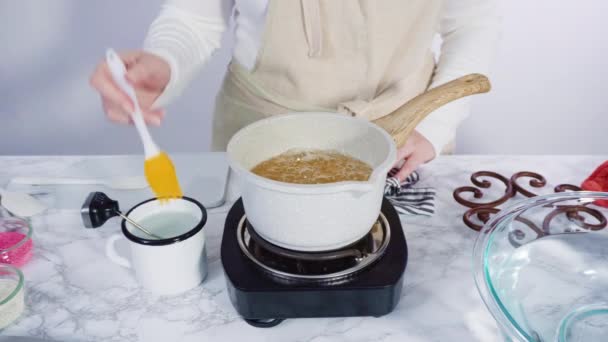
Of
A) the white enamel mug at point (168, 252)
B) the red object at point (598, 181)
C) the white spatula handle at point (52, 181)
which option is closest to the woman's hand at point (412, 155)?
the red object at point (598, 181)

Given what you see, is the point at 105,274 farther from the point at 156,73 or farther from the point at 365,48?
the point at 365,48

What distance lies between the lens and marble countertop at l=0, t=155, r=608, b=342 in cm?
65

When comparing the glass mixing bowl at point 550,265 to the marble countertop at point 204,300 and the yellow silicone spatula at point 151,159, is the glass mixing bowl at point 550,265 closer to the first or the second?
the marble countertop at point 204,300

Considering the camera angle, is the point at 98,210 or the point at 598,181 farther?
Answer: the point at 598,181

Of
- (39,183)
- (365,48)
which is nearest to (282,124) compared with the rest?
(365,48)

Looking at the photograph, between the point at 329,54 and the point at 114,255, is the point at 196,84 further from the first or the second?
the point at 114,255

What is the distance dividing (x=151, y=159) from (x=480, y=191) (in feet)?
1.76

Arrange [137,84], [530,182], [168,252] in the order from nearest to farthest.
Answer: [168,252] < [137,84] < [530,182]

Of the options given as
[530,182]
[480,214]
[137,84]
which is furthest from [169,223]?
[530,182]

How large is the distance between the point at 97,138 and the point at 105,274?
1323mm

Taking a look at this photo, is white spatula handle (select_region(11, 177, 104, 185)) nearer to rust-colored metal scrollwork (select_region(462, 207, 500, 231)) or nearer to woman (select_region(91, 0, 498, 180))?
woman (select_region(91, 0, 498, 180))

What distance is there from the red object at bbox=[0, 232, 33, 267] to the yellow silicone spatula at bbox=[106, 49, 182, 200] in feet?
0.73

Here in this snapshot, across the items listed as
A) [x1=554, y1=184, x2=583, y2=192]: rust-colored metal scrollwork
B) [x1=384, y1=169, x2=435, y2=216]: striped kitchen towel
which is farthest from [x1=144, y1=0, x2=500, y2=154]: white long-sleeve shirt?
[x1=554, y1=184, x2=583, y2=192]: rust-colored metal scrollwork

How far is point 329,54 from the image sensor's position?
0.95 meters
